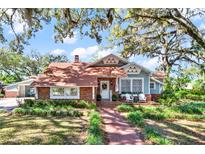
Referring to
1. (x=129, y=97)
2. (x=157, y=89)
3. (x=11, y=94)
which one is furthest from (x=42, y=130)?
(x=157, y=89)

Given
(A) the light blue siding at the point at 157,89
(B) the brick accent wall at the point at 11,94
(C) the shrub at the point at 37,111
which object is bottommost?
(C) the shrub at the point at 37,111

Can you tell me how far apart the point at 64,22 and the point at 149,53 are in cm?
914

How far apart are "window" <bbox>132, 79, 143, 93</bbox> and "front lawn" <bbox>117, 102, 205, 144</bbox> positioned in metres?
3.35

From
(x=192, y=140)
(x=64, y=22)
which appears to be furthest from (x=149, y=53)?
(x=192, y=140)

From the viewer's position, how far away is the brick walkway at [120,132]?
7070mm

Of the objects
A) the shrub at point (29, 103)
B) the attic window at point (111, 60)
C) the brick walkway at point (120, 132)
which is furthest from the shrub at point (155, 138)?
the attic window at point (111, 60)

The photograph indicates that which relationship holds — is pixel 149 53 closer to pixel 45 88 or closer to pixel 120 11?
pixel 45 88

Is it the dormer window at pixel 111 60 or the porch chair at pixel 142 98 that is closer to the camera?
the porch chair at pixel 142 98

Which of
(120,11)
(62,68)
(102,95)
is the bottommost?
(102,95)

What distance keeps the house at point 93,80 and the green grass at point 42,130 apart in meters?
3.41

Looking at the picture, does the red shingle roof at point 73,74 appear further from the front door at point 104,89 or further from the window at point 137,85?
the window at point 137,85

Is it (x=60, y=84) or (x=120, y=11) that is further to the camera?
(x=60, y=84)

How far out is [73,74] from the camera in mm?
14789
